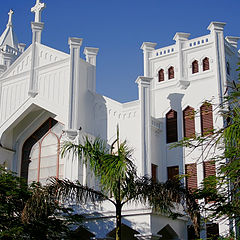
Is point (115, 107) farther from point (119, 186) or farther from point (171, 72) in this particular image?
point (119, 186)

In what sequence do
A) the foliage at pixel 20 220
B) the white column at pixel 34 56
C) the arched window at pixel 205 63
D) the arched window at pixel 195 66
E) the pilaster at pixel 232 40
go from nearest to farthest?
the foliage at pixel 20 220
the arched window at pixel 205 63
the arched window at pixel 195 66
the pilaster at pixel 232 40
the white column at pixel 34 56

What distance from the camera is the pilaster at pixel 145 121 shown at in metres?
19.4

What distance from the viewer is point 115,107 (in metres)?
21.5

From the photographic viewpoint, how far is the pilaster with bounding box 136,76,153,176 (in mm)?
19406

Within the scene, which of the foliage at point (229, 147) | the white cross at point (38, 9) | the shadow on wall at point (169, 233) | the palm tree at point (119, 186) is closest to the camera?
the foliage at point (229, 147)

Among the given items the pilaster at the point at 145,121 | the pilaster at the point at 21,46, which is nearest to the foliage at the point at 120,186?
the pilaster at the point at 145,121

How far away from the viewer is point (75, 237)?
680 inches

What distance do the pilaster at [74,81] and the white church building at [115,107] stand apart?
42 millimetres

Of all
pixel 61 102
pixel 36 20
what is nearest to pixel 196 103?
pixel 61 102

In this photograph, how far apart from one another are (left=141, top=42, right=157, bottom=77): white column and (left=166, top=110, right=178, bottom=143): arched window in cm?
229

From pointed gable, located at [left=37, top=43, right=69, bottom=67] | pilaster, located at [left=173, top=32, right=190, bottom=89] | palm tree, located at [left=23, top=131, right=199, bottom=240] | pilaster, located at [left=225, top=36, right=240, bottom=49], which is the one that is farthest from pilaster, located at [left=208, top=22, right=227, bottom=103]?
palm tree, located at [left=23, top=131, right=199, bottom=240]

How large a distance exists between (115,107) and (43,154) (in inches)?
169

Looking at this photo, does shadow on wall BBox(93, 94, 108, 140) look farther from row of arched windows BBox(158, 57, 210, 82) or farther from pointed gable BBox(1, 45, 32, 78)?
pointed gable BBox(1, 45, 32, 78)

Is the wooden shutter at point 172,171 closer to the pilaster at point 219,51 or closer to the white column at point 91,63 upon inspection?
the pilaster at point 219,51
